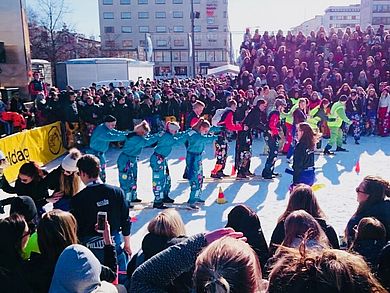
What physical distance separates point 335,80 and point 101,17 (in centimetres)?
6044

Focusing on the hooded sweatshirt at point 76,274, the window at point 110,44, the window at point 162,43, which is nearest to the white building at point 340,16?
the window at point 162,43

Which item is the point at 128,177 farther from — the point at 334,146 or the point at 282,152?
the point at 334,146

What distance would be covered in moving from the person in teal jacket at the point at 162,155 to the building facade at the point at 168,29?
61672 mm

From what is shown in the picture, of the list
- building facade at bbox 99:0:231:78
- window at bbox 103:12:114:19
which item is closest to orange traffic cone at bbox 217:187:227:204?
building facade at bbox 99:0:231:78

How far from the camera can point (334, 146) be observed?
13750 mm

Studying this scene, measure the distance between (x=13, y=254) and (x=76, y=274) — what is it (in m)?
0.82

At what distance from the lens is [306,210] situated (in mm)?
4070

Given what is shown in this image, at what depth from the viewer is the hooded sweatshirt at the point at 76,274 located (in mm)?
2436

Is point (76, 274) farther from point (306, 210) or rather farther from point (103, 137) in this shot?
point (103, 137)

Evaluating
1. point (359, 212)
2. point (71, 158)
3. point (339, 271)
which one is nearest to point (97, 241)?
point (71, 158)

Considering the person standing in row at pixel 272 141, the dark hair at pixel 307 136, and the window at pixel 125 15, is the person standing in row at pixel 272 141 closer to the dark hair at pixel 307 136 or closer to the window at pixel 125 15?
the dark hair at pixel 307 136

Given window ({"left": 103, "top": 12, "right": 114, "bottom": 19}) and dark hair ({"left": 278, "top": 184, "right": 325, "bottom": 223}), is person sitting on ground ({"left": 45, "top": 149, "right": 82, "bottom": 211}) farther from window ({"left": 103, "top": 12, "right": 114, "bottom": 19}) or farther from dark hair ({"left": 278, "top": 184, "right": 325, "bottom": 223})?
window ({"left": 103, "top": 12, "right": 114, "bottom": 19})

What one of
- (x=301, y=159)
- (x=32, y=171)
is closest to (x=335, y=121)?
(x=301, y=159)

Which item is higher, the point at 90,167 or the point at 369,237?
the point at 90,167
